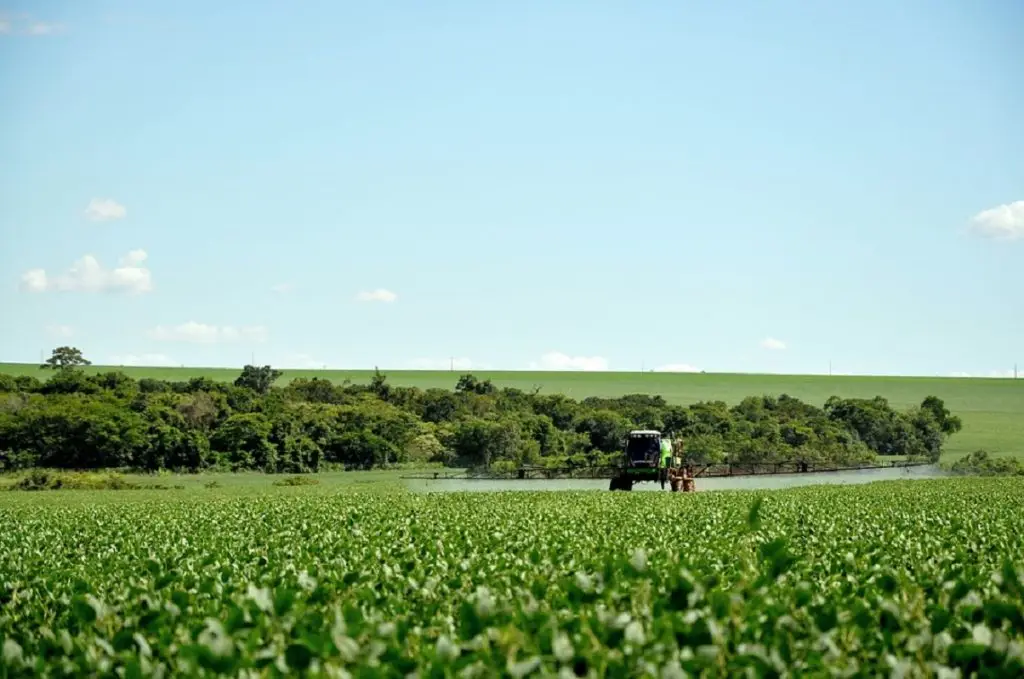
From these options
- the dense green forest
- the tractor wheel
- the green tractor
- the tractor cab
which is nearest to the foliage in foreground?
the tractor wheel

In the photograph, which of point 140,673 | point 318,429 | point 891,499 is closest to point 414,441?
point 318,429

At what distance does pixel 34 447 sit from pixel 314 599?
3881 inches

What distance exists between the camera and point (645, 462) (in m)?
65.4

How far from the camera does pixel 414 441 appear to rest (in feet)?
390

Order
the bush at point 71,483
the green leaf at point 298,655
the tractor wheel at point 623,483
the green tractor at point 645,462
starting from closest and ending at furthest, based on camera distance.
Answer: the green leaf at point 298,655, the tractor wheel at point 623,483, the green tractor at point 645,462, the bush at point 71,483

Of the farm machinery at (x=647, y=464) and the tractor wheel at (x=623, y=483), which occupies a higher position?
the farm machinery at (x=647, y=464)

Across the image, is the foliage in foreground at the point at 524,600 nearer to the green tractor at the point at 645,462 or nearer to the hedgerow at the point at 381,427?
the green tractor at the point at 645,462

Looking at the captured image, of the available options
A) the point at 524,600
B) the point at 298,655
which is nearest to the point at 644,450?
the point at 524,600

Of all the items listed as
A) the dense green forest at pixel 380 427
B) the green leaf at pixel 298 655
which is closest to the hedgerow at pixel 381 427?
the dense green forest at pixel 380 427

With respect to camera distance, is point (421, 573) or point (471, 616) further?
point (421, 573)

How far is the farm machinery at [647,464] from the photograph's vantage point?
65188mm

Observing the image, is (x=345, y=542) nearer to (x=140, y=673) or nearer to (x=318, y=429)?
(x=140, y=673)

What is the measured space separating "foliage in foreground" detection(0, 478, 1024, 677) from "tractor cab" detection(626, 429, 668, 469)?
116ft

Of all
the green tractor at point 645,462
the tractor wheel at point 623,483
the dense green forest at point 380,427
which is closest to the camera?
the tractor wheel at point 623,483
